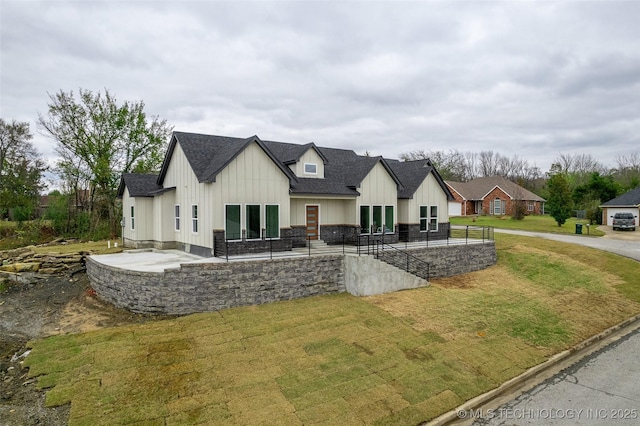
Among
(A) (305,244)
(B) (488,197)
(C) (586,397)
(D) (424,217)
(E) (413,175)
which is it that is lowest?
(C) (586,397)

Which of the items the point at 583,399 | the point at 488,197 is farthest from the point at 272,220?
the point at 488,197

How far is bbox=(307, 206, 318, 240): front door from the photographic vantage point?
18.9 metres

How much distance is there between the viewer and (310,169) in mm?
19062

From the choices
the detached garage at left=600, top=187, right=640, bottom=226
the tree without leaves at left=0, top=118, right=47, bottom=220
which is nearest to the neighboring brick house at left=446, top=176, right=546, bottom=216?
the detached garage at left=600, top=187, right=640, bottom=226

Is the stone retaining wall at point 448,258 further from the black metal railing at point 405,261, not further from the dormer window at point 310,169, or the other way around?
the dormer window at point 310,169

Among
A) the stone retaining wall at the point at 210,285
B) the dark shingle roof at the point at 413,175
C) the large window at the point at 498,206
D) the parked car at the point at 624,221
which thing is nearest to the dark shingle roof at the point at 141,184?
the stone retaining wall at the point at 210,285

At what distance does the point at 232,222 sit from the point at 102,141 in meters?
20.1

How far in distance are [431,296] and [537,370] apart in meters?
5.34

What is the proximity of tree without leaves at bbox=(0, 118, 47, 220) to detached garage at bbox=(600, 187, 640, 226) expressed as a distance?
176 ft

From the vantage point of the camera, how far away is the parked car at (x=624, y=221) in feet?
103

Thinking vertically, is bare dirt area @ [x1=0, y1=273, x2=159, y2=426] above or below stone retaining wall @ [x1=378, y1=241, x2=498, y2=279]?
below

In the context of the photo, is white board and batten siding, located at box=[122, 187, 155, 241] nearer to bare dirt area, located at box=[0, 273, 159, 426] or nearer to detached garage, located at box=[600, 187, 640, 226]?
bare dirt area, located at box=[0, 273, 159, 426]

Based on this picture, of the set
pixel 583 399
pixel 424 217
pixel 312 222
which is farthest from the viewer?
pixel 424 217

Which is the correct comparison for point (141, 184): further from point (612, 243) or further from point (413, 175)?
point (612, 243)
